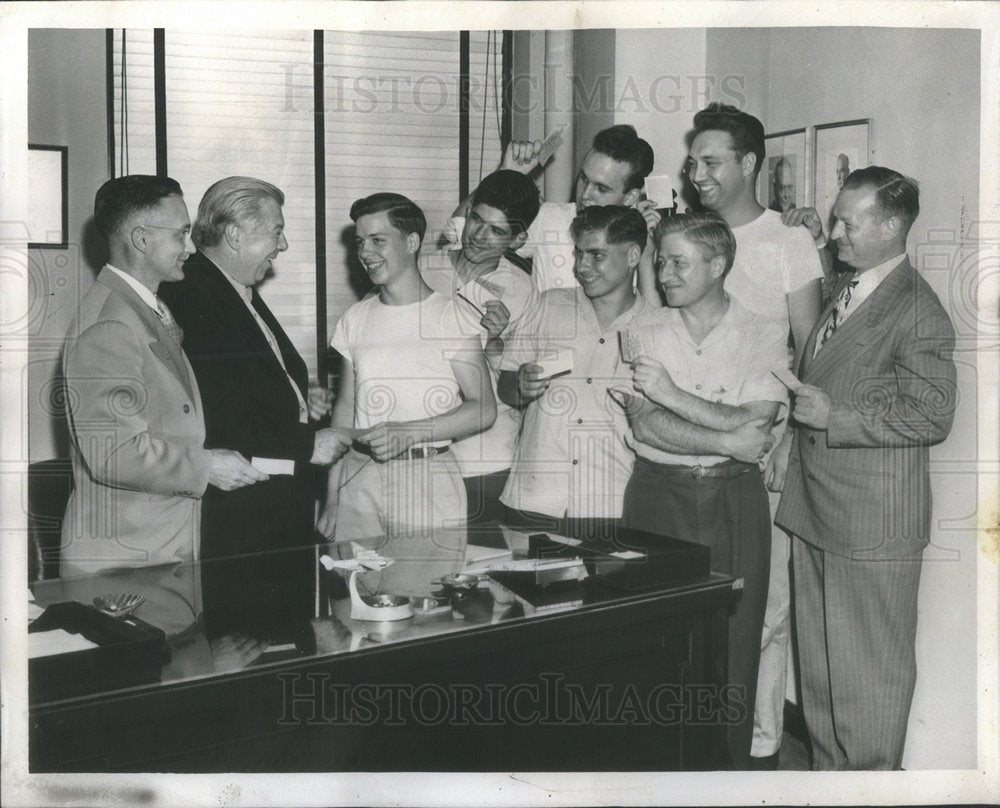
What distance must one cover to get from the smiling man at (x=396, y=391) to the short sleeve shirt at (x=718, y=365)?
528 mm

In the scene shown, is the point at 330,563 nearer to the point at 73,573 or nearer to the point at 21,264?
the point at 73,573

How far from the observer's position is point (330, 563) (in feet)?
7.73

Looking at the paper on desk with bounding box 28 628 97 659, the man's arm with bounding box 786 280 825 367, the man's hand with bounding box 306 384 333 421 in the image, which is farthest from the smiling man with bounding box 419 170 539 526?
the paper on desk with bounding box 28 628 97 659

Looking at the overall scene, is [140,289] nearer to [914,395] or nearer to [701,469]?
[701,469]

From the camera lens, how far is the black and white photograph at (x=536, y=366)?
91.1 inches

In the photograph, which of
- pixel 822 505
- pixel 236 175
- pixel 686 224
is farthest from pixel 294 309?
pixel 822 505

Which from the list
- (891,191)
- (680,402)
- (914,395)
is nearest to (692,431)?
(680,402)

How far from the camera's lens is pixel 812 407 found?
8.25ft

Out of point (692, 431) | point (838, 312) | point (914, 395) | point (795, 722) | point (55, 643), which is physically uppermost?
point (838, 312)

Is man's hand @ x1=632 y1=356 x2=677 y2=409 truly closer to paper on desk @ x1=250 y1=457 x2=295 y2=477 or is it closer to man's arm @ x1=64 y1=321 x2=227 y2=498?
paper on desk @ x1=250 y1=457 x2=295 y2=477

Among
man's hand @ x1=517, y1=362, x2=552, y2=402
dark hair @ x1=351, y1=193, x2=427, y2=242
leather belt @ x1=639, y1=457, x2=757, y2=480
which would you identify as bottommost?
leather belt @ x1=639, y1=457, x2=757, y2=480

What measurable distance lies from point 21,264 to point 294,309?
2.22 ft

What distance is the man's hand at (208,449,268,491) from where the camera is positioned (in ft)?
7.93

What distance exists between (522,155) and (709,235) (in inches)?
21.6
